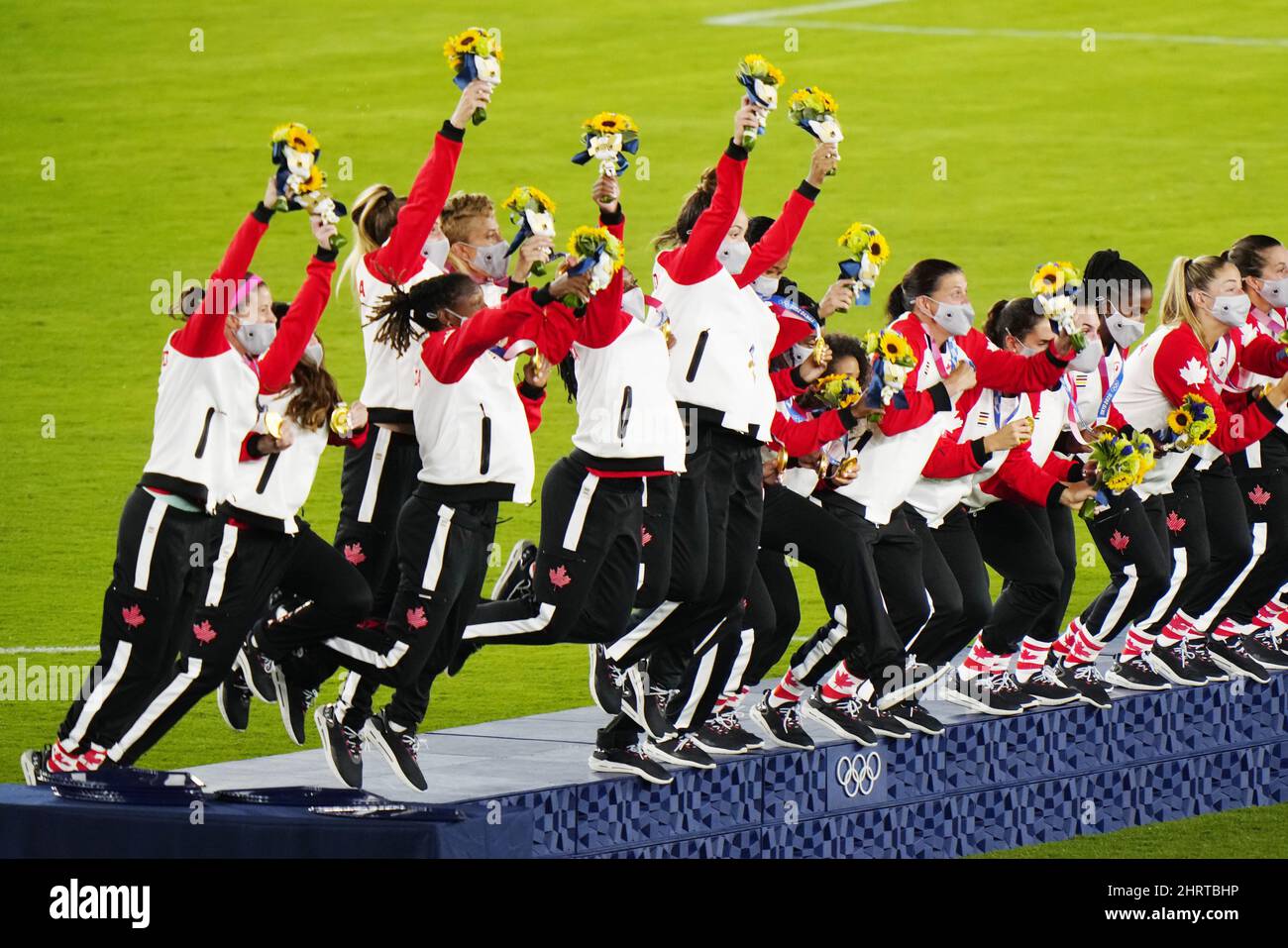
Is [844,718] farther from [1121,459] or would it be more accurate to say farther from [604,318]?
[604,318]

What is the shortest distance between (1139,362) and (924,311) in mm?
1385

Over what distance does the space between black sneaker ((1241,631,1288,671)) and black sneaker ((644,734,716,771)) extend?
3.16 m

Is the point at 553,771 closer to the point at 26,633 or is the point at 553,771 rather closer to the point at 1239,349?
the point at 1239,349

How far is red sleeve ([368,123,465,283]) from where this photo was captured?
8539 millimetres

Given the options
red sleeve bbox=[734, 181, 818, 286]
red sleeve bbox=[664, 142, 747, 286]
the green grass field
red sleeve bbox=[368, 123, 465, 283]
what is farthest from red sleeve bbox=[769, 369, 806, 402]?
the green grass field

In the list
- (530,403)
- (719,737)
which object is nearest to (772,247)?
(530,403)

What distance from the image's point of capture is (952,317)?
9.35 m

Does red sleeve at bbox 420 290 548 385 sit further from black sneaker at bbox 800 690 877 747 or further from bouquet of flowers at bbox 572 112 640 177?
black sneaker at bbox 800 690 877 747

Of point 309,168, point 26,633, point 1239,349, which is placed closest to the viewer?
point 309,168

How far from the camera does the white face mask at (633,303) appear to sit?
8.38m

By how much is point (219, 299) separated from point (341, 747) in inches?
57.8

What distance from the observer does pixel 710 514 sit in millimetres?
8672
